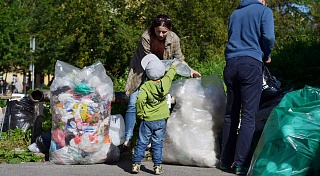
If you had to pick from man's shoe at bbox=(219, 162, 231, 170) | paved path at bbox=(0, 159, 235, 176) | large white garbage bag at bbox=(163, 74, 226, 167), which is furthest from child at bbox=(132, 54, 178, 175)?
man's shoe at bbox=(219, 162, 231, 170)

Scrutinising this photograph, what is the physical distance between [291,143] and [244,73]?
1.09 m

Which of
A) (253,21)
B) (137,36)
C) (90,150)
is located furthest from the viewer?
(137,36)

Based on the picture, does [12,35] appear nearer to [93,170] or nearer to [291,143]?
[93,170]

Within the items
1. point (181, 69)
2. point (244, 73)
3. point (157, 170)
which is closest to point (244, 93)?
point (244, 73)

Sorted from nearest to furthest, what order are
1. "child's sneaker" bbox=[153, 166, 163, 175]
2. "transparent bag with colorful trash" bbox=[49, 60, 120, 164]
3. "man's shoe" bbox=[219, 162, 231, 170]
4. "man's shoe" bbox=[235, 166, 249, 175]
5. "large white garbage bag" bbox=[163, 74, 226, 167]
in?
"man's shoe" bbox=[235, 166, 249, 175]
"child's sneaker" bbox=[153, 166, 163, 175]
"man's shoe" bbox=[219, 162, 231, 170]
"large white garbage bag" bbox=[163, 74, 226, 167]
"transparent bag with colorful trash" bbox=[49, 60, 120, 164]

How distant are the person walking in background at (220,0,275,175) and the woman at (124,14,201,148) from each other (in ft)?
2.57

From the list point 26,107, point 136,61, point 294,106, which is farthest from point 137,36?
point 294,106

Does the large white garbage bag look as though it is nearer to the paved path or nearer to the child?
the paved path

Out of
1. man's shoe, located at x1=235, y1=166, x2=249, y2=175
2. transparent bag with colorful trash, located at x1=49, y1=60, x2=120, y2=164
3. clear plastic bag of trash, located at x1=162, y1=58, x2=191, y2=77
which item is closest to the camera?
man's shoe, located at x1=235, y1=166, x2=249, y2=175

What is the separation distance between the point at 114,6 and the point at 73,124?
8599mm

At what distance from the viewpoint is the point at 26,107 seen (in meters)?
8.75

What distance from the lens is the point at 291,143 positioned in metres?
4.08

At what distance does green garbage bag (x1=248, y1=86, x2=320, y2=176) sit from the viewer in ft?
13.4

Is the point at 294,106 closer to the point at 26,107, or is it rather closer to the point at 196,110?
the point at 196,110
